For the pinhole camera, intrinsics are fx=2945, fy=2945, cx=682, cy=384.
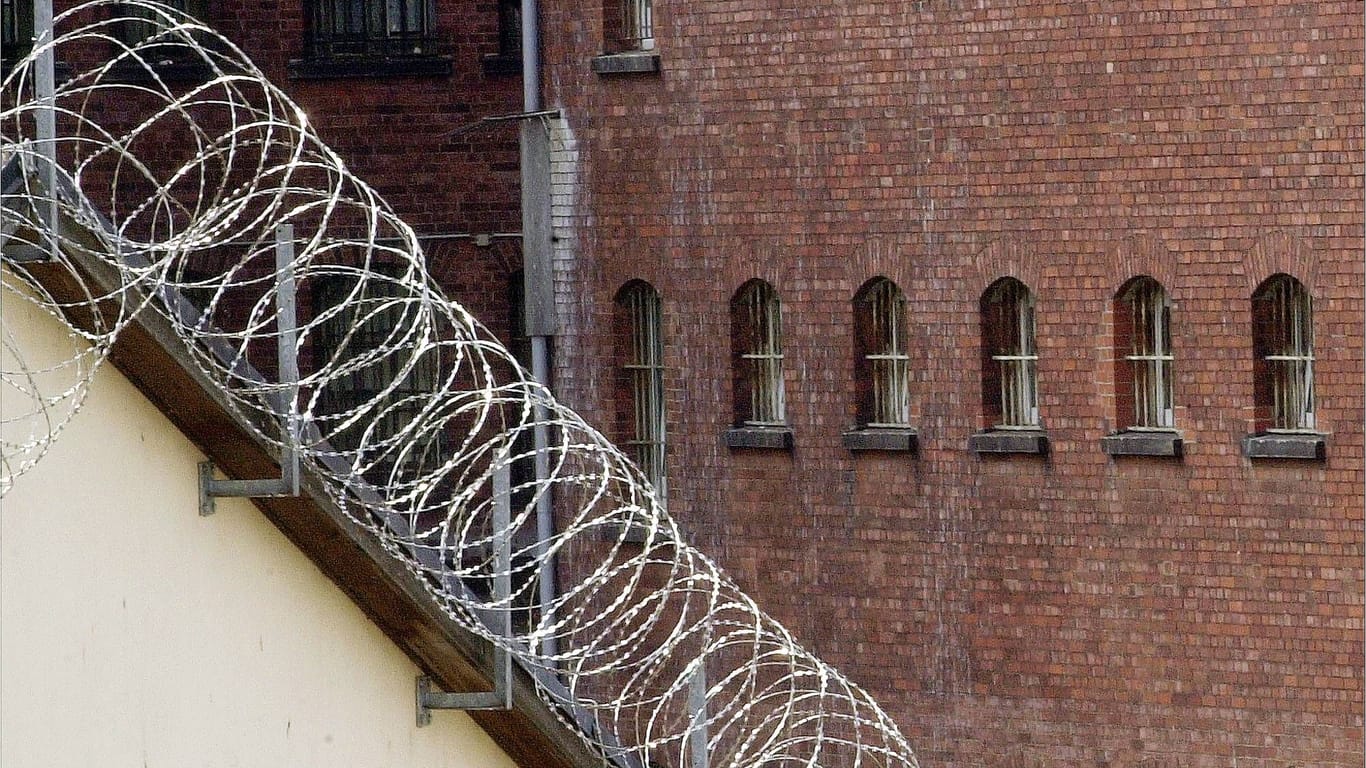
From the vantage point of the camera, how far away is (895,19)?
1881 cm

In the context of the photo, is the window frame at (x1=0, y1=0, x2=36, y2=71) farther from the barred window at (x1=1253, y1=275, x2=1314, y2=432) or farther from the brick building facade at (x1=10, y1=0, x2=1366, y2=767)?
the barred window at (x1=1253, y1=275, x2=1314, y2=432)

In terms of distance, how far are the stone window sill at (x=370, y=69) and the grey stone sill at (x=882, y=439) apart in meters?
4.77

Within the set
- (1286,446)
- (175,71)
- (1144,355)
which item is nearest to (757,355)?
(1144,355)

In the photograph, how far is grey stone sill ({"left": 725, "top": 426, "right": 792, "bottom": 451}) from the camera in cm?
1981

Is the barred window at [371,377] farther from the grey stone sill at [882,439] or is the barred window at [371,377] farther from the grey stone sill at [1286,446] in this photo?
the grey stone sill at [1286,446]

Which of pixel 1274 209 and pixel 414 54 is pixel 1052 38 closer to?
pixel 1274 209

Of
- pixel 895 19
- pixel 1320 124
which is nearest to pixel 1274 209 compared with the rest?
pixel 1320 124

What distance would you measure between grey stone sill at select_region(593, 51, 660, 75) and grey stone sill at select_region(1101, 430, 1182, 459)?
14.0ft

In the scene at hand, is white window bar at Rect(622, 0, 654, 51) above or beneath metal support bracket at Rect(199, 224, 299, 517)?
above

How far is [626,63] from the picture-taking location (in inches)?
799

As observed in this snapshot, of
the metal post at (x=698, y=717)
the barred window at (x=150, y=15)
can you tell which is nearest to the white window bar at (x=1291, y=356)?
the metal post at (x=698, y=717)

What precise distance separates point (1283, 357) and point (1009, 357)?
204 cm

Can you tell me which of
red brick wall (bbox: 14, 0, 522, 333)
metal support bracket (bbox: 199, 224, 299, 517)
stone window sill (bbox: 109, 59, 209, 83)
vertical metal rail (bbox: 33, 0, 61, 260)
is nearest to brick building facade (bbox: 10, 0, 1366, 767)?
red brick wall (bbox: 14, 0, 522, 333)

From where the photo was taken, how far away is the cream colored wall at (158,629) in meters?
9.34
